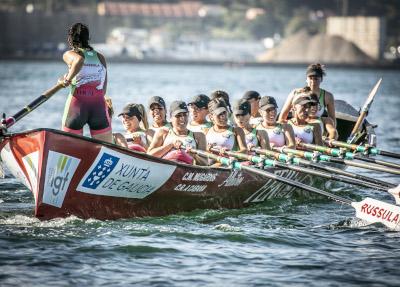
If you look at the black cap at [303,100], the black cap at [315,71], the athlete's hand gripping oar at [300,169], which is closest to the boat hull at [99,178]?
the athlete's hand gripping oar at [300,169]

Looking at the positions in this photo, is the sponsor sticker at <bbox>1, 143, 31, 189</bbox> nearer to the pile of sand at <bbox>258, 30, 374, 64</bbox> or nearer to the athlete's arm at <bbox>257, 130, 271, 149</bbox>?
the athlete's arm at <bbox>257, 130, 271, 149</bbox>

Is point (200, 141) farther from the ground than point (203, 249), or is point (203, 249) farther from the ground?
point (200, 141)

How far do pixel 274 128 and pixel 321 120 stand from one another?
171 cm

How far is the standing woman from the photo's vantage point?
44.4 ft

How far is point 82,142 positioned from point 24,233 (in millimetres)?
1467

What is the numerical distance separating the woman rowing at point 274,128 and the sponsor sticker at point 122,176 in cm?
355

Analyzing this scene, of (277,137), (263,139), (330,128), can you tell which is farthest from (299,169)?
(330,128)

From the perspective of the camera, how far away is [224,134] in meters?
16.0

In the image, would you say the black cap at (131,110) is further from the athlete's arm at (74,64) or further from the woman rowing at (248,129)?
the athlete's arm at (74,64)

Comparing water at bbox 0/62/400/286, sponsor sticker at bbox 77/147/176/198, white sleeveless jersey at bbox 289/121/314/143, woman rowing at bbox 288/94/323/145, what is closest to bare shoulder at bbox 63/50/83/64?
sponsor sticker at bbox 77/147/176/198

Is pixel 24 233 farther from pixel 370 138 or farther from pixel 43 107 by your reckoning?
pixel 43 107

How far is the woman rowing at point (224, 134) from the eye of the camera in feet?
52.2

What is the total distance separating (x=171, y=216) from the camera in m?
14.6

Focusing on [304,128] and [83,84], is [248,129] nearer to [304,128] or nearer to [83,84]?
[304,128]
